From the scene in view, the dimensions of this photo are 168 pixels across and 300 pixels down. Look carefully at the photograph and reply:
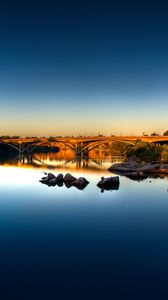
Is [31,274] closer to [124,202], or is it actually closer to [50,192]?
[124,202]

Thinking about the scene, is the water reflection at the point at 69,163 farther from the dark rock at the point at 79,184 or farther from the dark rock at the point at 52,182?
the dark rock at the point at 79,184

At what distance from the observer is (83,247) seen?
1639cm

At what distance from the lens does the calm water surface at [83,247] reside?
39.4 ft

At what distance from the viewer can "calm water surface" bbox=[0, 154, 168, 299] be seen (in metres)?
12.0

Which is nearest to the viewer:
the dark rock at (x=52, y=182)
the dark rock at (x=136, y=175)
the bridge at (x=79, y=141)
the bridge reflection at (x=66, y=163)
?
the dark rock at (x=52, y=182)

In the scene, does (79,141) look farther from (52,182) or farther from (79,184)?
(79,184)

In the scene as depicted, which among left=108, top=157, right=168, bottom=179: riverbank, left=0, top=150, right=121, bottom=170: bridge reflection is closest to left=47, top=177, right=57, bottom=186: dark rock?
left=108, top=157, right=168, bottom=179: riverbank

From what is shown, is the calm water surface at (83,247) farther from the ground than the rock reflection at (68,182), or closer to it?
closer to it

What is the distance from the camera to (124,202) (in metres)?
29.2

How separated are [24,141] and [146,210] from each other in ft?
315

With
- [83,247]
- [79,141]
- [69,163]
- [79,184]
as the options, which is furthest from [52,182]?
[79,141]

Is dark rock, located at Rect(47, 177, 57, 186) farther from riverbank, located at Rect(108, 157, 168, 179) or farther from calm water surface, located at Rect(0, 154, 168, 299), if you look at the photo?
riverbank, located at Rect(108, 157, 168, 179)

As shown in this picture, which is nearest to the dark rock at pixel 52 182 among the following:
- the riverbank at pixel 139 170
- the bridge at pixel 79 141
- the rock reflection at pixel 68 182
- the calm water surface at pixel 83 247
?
the rock reflection at pixel 68 182

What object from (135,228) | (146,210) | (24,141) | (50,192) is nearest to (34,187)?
(50,192)
